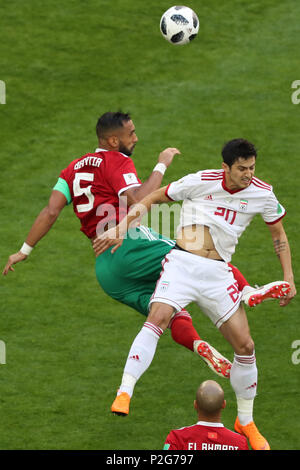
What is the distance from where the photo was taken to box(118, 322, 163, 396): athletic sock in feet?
29.3

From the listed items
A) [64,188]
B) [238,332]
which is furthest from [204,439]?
[64,188]

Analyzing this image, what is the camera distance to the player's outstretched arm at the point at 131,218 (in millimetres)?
9352

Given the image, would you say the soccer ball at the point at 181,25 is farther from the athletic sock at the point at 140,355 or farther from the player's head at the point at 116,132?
the athletic sock at the point at 140,355

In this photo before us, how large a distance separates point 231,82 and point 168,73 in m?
1.10

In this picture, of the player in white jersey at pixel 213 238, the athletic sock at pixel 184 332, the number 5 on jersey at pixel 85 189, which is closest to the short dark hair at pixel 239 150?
the player in white jersey at pixel 213 238

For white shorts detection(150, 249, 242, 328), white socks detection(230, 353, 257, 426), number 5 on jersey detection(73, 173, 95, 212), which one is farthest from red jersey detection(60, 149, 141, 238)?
white socks detection(230, 353, 257, 426)

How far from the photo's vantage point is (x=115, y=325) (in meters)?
12.4

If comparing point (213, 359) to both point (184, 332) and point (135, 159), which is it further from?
point (135, 159)

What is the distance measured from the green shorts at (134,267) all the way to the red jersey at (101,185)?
28 centimetres

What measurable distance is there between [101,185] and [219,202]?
4.00 feet

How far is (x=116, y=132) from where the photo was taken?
10047 millimetres

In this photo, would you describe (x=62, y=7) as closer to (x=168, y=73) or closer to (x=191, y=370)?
(x=168, y=73)

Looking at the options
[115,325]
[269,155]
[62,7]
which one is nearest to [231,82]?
[269,155]

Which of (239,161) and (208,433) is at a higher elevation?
(239,161)
